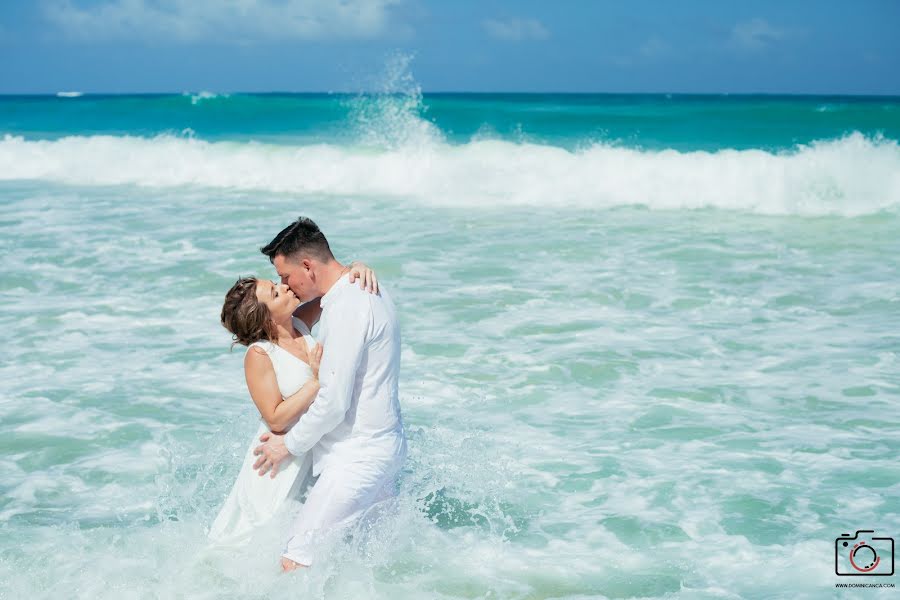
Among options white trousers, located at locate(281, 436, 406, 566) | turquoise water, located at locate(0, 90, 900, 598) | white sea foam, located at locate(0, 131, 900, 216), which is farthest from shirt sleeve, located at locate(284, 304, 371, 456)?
white sea foam, located at locate(0, 131, 900, 216)

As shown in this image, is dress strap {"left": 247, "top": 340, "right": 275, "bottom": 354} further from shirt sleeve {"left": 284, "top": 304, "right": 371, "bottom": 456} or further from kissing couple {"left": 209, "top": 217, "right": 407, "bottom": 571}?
shirt sleeve {"left": 284, "top": 304, "right": 371, "bottom": 456}

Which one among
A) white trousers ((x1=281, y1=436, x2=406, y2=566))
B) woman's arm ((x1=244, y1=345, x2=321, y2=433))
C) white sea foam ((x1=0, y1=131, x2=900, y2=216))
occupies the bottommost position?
white trousers ((x1=281, y1=436, x2=406, y2=566))

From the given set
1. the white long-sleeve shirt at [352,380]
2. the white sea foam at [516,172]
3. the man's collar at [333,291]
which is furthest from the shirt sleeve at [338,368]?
the white sea foam at [516,172]

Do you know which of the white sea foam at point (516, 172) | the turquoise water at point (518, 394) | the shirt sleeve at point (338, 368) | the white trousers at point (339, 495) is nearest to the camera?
the shirt sleeve at point (338, 368)

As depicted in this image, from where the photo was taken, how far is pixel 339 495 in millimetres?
4148

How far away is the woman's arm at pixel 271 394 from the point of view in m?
4.27

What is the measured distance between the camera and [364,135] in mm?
30766

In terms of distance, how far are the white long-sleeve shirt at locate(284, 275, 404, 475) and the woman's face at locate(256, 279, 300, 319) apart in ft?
0.74

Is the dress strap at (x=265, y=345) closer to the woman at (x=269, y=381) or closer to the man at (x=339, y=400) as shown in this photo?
the woman at (x=269, y=381)

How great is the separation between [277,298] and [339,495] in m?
0.97

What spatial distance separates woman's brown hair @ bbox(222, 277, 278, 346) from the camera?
4293 mm

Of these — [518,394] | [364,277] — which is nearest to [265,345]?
[364,277]

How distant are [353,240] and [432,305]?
4.44 metres

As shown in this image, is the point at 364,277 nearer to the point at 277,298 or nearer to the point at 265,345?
the point at 277,298
